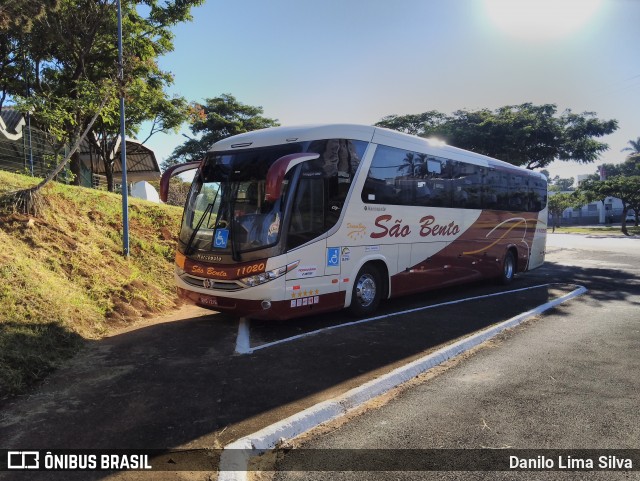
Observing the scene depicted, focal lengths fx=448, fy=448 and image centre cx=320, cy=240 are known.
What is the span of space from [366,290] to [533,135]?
18.5m

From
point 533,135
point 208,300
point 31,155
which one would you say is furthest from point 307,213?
point 533,135

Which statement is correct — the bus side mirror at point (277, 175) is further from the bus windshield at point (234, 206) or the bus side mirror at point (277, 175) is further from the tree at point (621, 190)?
the tree at point (621, 190)

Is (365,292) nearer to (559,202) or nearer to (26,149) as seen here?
(26,149)

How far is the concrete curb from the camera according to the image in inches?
Answer: 134

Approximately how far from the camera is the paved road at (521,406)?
3619 mm

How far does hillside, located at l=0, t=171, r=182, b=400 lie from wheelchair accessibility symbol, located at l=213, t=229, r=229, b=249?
2.27m

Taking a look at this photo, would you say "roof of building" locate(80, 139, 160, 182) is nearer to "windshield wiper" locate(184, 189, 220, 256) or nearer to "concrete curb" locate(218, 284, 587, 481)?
"windshield wiper" locate(184, 189, 220, 256)

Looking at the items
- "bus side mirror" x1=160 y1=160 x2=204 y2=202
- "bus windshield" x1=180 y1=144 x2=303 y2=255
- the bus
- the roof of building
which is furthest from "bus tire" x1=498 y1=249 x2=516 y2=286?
the roof of building

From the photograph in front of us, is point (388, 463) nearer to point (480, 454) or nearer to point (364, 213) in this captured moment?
point (480, 454)

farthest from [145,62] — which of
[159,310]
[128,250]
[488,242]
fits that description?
[488,242]

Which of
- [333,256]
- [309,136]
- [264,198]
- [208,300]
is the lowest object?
[208,300]

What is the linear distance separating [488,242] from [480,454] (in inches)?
379

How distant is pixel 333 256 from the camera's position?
295 inches

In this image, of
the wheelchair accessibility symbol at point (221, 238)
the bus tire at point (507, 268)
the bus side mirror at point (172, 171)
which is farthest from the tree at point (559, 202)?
the wheelchair accessibility symbol at point (221, 238)
